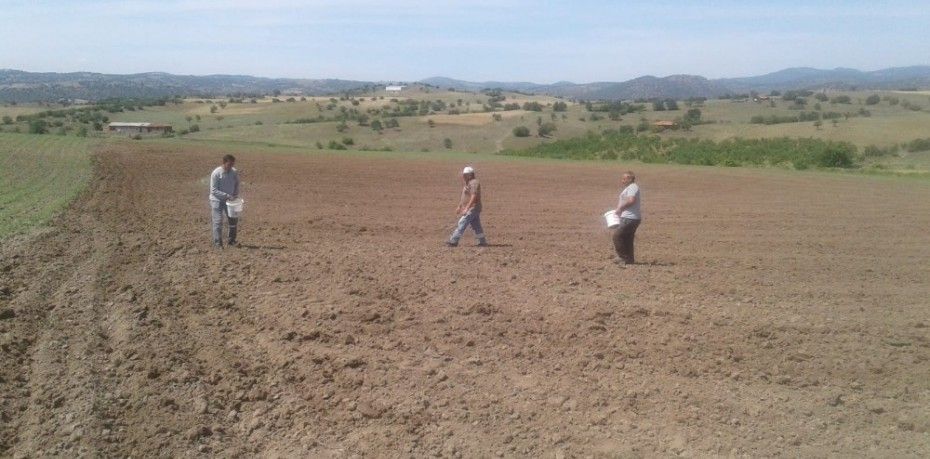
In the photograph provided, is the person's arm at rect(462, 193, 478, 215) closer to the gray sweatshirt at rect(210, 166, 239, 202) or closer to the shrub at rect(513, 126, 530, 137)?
the gray sweatshirt at rect(210, 166, 239, 202)

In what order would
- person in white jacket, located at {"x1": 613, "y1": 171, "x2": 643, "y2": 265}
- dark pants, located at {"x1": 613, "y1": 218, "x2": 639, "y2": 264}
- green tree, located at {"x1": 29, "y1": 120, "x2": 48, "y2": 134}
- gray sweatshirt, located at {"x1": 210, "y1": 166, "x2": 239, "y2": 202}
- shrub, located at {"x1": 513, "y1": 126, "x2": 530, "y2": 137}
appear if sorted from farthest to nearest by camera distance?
1. shrub, located at {"x1": 513, "y1": 126, "x2": 530, "y2": 137}
2. green tree, located at {"x1": 29, "y1": 120, "x2": 48, "y2": 134}
3. gray sweatshirt, located at {"x1": 210, "y1": 166, "x2": 239, "y2": 202}
4. dark pants, located at {"x1": 613, "y1": 218, "x2": 639, "y2": 264}
5. person in white jacket, located at {"x1": 613, "y1": 171, "x2": 643, "y2": 265}

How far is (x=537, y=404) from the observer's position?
637 centimetres

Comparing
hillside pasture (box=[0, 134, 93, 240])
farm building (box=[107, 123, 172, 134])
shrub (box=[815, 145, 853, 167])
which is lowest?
shrub (box=[815, 145, 853, 167])

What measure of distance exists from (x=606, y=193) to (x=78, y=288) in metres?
20.0

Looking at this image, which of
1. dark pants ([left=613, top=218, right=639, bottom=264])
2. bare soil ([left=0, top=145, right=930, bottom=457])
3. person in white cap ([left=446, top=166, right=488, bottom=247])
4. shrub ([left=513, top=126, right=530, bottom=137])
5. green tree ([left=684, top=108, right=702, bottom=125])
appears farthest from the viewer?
green tree ([left=684, top=108, right=702, bottom=125])

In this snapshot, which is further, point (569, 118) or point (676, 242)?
point (569, 118)

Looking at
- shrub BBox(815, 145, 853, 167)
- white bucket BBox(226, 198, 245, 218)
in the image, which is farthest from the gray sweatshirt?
shrub BBox(815, 145, 853, 167)

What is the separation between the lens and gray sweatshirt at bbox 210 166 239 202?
12.5 m

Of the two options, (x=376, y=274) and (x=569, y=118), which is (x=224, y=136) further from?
(x=376, y=274)

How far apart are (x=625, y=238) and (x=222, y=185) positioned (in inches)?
257

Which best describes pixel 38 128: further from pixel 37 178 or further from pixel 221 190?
pixel 221 190

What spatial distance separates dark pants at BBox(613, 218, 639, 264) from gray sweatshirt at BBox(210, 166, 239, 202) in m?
6.18

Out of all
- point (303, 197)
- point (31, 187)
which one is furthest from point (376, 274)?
point (31, 187)

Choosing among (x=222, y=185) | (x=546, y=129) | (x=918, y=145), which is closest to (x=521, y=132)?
(x=546, y=129)
